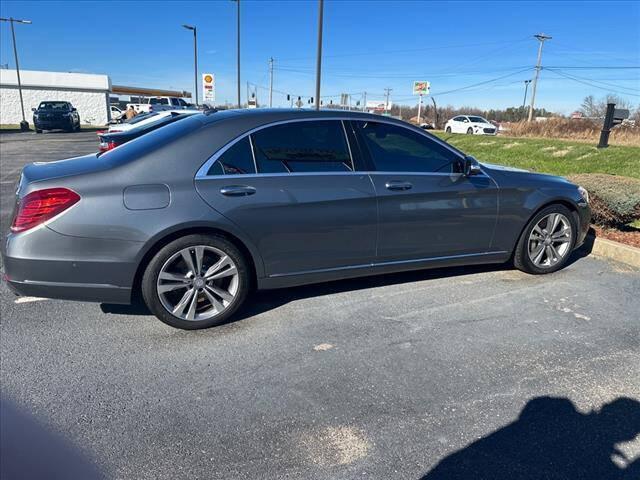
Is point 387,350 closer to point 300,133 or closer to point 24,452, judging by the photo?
point 300,133

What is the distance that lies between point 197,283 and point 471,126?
1253 inches

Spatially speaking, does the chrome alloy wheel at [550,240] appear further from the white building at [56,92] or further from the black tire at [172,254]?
the white building at [56,92]

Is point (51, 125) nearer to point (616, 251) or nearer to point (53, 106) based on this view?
point (53, 106)

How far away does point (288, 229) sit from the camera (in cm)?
368

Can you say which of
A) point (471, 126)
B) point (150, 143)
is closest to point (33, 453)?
point (150, 143)

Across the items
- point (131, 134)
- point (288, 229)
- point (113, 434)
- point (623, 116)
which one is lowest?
point (113, 434)

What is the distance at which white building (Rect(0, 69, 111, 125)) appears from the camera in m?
42.4

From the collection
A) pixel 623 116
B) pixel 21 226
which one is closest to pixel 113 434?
pixel 21 226

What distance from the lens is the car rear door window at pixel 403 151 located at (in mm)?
4082

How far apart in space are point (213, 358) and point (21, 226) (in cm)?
160

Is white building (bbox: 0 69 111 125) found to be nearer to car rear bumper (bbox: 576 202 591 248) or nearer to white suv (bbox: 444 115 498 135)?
white suv (bbox: 444 115 498 135)

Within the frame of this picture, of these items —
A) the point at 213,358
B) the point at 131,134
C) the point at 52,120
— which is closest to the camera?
the point at 213,358

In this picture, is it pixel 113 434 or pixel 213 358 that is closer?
pixel 113 434

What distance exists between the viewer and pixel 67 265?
126 inches
